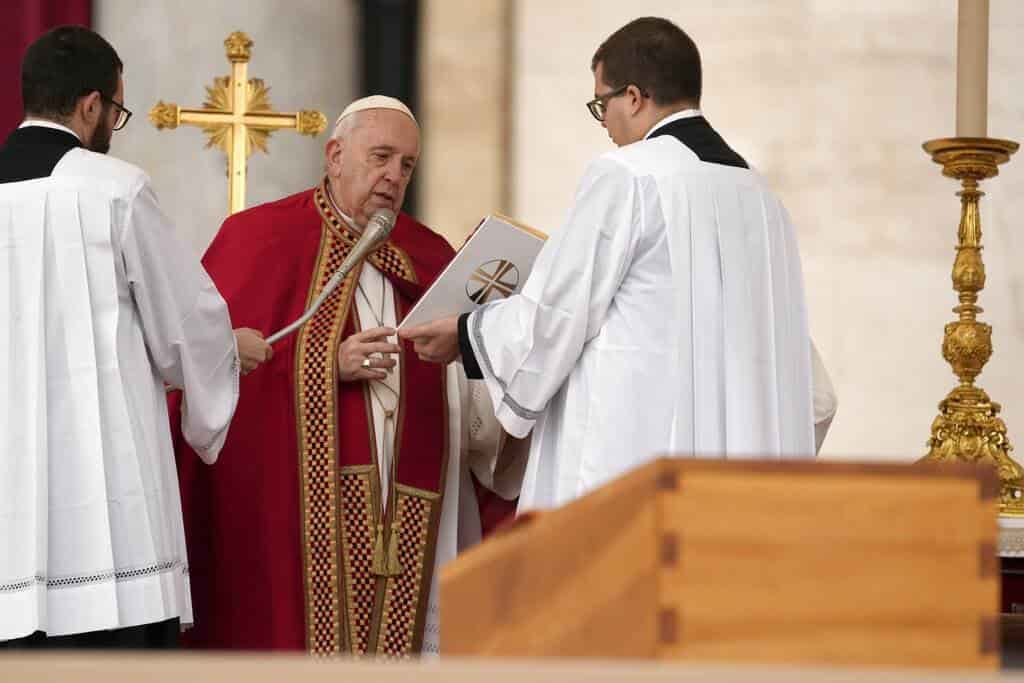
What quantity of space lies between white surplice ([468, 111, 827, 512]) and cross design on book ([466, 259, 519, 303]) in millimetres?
264

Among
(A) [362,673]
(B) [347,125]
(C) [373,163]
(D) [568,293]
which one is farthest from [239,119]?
(A) [362,673]

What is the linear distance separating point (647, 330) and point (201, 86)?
330 cm

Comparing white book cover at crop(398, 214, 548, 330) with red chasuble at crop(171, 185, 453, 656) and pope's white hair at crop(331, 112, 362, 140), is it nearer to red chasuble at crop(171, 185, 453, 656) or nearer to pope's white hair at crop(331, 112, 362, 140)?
red chasuble at crop(171, 185, 453, 656)

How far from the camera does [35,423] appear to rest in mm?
3621

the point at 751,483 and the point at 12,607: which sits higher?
the point at 751,483

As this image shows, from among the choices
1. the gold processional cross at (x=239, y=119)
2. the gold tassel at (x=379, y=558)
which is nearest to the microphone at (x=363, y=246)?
the gold tassel at (x=379, y=558)

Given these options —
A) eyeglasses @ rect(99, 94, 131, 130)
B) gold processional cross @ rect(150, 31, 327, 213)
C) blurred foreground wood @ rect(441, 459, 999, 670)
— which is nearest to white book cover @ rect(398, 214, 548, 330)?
eyeglasses @ rect(99, 94, 131, 130)

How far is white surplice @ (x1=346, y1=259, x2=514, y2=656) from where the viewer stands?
4516 millimetres

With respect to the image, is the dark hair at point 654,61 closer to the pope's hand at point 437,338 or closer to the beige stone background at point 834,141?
the pope's hand at point 437,338

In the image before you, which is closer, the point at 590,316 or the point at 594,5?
the point at 590,316

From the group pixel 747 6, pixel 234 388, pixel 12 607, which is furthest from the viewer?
pixel 747 6

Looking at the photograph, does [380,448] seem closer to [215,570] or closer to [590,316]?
[215,570]

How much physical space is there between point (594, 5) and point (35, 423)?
12.1 feet

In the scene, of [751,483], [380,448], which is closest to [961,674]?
[751,483]
